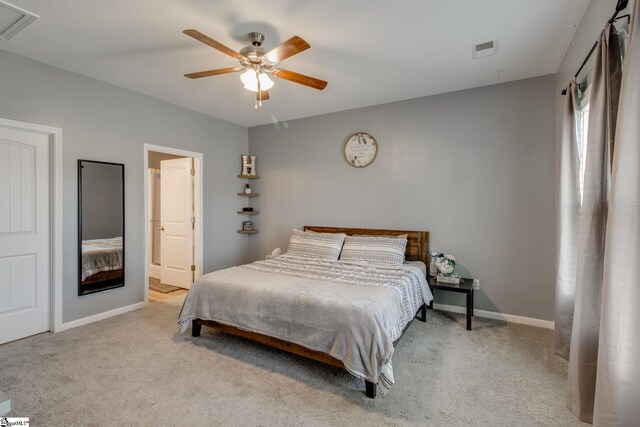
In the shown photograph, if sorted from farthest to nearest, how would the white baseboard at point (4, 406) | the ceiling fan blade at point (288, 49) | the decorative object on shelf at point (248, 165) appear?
the decorative object on shelf at point (248, 165) < the ceiling fan blade at point (288, 49) < the white baseboard at point (4, 406)

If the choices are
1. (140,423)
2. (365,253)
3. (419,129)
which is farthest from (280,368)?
(419,129)

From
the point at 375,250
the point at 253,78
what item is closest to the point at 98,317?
the point at 253,78

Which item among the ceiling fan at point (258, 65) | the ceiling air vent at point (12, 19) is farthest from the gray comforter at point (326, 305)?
the ceiling air vent at point (12, 19)

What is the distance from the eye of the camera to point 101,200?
342 cm

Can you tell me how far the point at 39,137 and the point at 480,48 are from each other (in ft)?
13.8

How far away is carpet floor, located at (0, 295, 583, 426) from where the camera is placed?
189 cm

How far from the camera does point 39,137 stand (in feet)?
9.81

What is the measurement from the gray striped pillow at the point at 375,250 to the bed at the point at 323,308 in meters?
0.15

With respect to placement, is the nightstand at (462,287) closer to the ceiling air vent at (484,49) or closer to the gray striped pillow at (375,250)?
the gray striped pillow at (375,250)

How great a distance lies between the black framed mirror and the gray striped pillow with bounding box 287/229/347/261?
2053 millimetres

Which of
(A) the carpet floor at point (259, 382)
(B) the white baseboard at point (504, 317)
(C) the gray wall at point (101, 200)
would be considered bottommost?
(A) the carpet floor at point (259, 382)

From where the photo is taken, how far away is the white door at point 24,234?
281 centimetres

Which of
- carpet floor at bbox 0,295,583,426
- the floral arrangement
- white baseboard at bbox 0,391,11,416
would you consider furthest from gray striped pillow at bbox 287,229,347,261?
white baseboard at bbox 0,391,11,416

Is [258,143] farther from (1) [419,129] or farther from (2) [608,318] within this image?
(2) [608,318]
